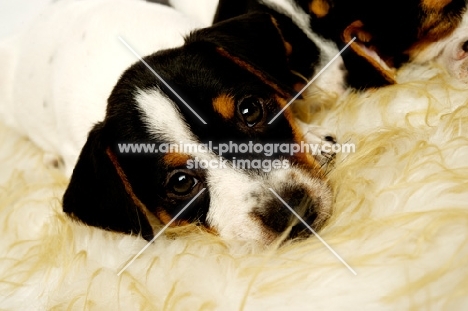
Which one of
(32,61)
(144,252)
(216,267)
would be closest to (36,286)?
(144,252)

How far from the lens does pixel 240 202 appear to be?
1.72 metres

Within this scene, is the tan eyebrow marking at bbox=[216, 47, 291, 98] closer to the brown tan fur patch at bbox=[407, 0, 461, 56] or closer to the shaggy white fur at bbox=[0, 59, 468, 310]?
the shaggy white fur at bbox=[0, 59, 468, 310]

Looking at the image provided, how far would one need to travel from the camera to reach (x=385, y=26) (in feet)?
7.16

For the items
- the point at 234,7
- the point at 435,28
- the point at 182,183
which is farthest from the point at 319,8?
the point at 182,183

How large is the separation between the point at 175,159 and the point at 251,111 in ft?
1.00

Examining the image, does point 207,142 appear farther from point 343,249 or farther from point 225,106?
point 343,249

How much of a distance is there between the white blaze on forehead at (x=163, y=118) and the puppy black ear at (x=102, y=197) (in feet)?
0.57

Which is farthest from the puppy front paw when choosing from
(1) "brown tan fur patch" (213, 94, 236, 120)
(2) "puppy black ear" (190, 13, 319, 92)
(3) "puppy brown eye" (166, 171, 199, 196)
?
(3) "puppy brown eye" (166, 171, 199, 196)

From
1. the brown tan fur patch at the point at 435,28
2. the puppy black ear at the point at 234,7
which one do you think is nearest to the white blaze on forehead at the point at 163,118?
the puppy black ear at the point at 234,7

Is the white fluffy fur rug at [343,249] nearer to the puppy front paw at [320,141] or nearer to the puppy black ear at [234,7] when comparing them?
the puppy front paw at [320,141]

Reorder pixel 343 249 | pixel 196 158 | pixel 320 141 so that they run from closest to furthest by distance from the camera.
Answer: pixel 343 249, pixel 196 158, pixel 320 141

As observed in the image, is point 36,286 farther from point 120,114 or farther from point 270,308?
point 270,308

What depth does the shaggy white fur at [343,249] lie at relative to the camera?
4.36ft

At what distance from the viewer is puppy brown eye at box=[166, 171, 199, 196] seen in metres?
1.79
